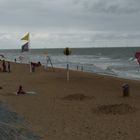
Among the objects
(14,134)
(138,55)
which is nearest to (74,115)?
(138,55)

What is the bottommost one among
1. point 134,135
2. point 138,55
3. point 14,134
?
point 134,135

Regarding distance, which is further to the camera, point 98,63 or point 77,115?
point 98,63

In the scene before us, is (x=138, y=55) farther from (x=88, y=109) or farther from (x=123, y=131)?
(x=123, y=131)

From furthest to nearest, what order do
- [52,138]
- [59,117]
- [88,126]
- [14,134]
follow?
[59,117] < [88,126] < [52,138] < [14,134]

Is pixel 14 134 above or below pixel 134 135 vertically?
above

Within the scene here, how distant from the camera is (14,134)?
594 centimetres

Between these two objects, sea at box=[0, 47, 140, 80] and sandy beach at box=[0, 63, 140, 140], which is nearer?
sandy beach at box=[0, 63, 140, 140]

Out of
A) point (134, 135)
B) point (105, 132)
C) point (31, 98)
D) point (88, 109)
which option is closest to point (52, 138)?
point (105, 132)

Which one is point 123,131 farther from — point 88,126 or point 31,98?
point 31,98

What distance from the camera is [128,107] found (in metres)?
11.7

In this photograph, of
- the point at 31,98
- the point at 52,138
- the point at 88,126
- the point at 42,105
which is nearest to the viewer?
the point at 52,138

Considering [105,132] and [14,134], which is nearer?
[14,134]

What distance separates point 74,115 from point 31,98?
400 centimetres

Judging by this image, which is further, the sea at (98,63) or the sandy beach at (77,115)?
the sea at (98,63)
